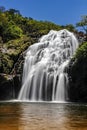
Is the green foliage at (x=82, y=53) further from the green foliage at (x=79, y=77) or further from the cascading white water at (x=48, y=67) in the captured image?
the cascading white water at (x=48, y=67)

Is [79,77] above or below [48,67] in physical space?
below

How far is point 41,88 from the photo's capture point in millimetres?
49062

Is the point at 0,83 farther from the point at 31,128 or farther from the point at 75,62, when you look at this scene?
the point at 31,128

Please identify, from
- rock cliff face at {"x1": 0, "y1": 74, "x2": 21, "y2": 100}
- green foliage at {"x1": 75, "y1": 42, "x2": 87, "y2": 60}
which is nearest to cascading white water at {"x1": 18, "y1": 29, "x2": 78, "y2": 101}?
rock cliff face at {"x1": 0, "y1": 74, "x2": 21, "y2": 100}

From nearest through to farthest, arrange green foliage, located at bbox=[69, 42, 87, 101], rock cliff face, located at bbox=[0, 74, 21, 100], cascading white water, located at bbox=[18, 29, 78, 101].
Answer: green foliage, located at bbox=[69, 42, 87, 101] → cascading white water, located at bbox=[18, 29, 78, 101] → rock cliff face, located at bbox=[0, 74, 21, 100]

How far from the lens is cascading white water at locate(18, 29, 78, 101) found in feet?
159

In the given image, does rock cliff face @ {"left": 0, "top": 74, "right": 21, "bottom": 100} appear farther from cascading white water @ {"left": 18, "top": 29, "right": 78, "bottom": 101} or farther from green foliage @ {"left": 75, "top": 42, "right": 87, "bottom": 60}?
green foliage @ {"left": 75, "top": 42, "right": 87, "bottom": 60}

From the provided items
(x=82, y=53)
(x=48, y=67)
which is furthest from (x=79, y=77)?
(x=48, y=67)

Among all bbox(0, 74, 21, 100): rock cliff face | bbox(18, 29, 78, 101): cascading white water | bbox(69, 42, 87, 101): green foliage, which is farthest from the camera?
bbox(0, 74, 21, 100): rock cliff face

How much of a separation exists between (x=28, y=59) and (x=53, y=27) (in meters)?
47.7

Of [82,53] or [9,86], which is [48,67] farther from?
[9,86]

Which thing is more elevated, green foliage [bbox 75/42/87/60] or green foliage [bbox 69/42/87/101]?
green foliage [bbox 75/42/87/60]

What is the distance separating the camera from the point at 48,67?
172 feet

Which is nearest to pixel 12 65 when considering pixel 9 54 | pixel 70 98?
pixel 9 54
